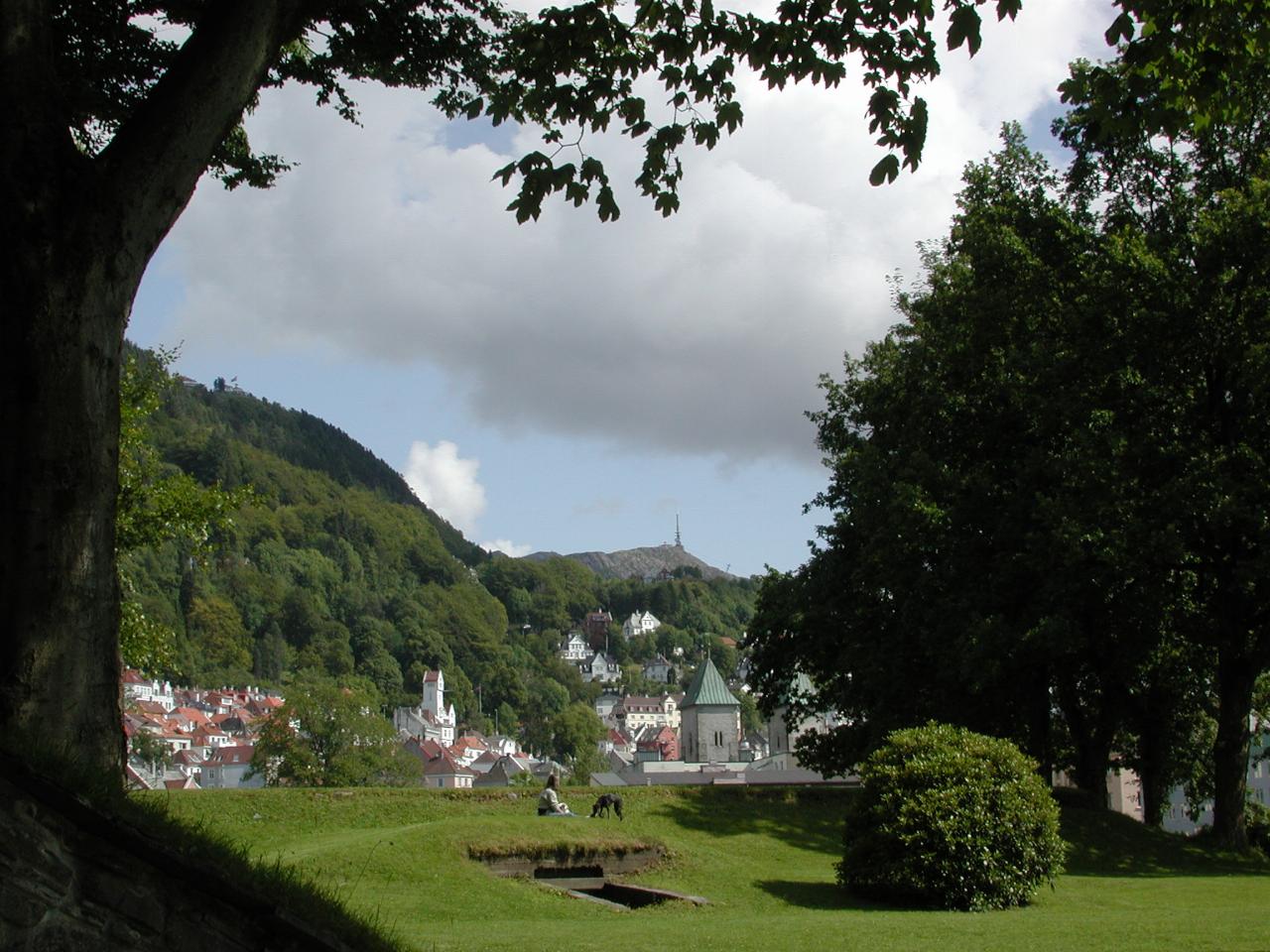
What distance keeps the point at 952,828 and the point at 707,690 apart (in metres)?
113

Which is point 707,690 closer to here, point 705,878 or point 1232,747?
point 1232,747

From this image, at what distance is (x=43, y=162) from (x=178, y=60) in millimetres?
1113

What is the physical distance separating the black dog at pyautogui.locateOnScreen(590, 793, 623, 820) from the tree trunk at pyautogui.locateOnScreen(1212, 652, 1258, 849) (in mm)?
11554

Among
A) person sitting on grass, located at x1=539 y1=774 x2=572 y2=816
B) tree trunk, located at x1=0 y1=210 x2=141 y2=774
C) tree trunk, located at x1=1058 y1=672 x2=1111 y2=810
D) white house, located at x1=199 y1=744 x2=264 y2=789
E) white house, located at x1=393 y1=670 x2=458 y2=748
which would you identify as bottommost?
white house, located at x1=199 y1=744 x2=264 y2=789

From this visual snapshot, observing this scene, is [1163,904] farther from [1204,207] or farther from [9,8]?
[9,8]

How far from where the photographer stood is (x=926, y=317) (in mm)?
30297

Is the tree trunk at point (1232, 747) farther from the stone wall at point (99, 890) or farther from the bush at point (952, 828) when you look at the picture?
the stone wall at point (99, 890)

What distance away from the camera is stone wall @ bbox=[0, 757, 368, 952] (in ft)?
17.2

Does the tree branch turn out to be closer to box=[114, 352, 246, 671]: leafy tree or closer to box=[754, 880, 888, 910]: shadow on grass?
box=[754, 880, 888, 910]: shadow on grass

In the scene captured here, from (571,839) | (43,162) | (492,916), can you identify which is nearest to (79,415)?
(43,162)

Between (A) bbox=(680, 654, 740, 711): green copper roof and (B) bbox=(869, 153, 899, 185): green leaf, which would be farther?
(A) bbox=(680, 654, 740, 711): green copper roof

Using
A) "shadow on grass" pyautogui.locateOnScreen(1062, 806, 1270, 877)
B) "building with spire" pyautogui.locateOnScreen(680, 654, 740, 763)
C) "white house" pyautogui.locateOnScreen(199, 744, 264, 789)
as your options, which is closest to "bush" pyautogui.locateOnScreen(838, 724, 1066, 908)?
"shadow on grass" pyautogui.locateOnScreen(1062, 806, 1270, 877)

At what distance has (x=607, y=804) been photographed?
22125 millimetres

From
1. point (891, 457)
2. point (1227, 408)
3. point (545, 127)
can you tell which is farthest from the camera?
point (891, 457)
